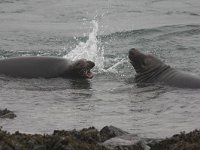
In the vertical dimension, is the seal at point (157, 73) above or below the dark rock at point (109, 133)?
below

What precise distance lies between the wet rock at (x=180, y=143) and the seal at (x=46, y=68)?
519 centimetres

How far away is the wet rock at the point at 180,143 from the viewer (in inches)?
270

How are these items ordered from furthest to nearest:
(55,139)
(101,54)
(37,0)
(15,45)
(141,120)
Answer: (37,0) < (15,45) < (101,54) < (141,120) < (55,139)

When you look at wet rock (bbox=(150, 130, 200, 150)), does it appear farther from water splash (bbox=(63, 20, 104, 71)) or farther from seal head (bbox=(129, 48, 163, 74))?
water splash (bbox=(63, 20, 104, 71))

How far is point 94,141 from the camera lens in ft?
23.5

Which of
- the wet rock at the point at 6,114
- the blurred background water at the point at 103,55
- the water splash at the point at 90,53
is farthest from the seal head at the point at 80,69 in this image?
the wet rock at the point at 6,114

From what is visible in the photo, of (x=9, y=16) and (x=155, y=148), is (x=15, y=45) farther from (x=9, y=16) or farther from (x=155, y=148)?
(x=155, y=148)

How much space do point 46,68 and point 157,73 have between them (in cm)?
200

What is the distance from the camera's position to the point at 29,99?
10.5m

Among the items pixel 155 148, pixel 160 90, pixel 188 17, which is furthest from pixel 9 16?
pixel 155 148

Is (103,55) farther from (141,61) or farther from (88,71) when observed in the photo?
(88,71)

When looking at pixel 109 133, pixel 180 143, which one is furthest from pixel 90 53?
pixel 180 143

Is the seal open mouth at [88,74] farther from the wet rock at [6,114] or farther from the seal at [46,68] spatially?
the wet rock at [6,114]

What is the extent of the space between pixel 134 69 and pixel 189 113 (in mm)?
4150
